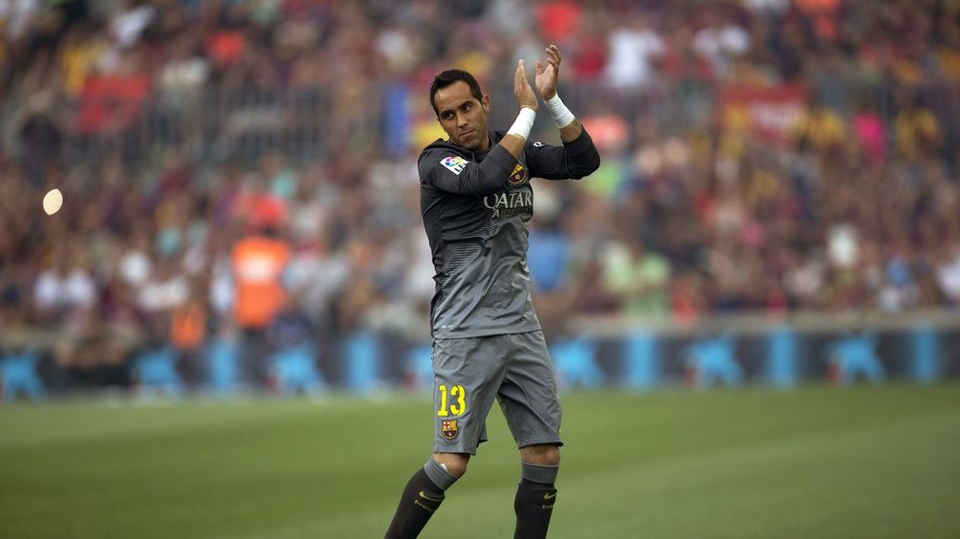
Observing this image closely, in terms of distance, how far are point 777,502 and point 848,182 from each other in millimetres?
13277

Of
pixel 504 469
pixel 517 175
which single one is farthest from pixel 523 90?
pixel 504 469

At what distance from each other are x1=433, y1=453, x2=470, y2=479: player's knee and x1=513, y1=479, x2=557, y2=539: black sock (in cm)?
32

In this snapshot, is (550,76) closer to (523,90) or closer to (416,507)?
(523,90)

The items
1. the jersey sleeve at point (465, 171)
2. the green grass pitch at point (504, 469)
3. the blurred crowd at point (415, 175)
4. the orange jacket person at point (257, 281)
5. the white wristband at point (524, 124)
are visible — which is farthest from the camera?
the orange jacket person at point (257, 281)

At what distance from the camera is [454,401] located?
257 inches

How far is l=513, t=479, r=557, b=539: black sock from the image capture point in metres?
6.66

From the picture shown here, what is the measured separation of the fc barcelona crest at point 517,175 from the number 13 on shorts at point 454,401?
96 centimetres

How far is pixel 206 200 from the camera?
2314 centimetres

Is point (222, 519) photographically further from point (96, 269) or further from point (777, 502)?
point (96, 269)

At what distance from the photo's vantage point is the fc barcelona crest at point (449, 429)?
651 centimetres

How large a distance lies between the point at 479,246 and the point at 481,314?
314 millimetres

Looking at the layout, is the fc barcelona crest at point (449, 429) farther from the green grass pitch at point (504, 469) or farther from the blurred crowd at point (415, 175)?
the blurred crowd at point (415, 175)

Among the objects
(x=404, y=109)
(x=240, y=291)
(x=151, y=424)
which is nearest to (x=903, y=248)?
(x=404, y=109)

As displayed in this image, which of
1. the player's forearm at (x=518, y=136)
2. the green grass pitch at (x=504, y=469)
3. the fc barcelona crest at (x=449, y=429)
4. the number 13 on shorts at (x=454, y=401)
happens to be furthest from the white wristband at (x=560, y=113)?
the green grass pitch at (x=504, y=469)
